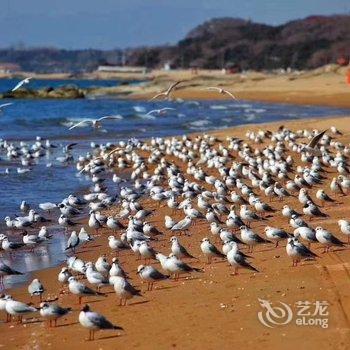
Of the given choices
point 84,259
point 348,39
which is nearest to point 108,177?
point 84,259

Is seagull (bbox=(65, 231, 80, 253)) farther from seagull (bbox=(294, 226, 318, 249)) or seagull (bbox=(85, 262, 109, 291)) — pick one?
seagull (bbox=(294, 226, 318, 249))

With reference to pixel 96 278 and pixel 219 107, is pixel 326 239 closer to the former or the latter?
pixel 96 278

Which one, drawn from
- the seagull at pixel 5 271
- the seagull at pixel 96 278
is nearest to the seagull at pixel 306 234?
the seagull at pixel 96 278

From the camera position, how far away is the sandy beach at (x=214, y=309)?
9422 mm

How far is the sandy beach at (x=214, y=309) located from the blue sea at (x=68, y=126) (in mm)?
2726

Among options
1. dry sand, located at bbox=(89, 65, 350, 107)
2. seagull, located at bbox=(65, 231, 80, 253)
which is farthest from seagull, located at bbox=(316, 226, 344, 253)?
dry sand, located at bbox=(89, 65, 350, 107)

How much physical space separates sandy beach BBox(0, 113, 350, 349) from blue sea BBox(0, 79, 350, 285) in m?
2.73

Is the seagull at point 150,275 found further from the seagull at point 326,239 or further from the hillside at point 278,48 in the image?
the hillside at point 278,48

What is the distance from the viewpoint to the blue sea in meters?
21.3

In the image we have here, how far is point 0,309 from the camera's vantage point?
11.2 m

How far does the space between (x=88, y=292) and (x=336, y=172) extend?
13.9 meters

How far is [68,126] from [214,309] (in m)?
38.4

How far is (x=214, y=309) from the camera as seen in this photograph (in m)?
10.6

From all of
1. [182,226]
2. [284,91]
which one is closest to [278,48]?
[284,91]
